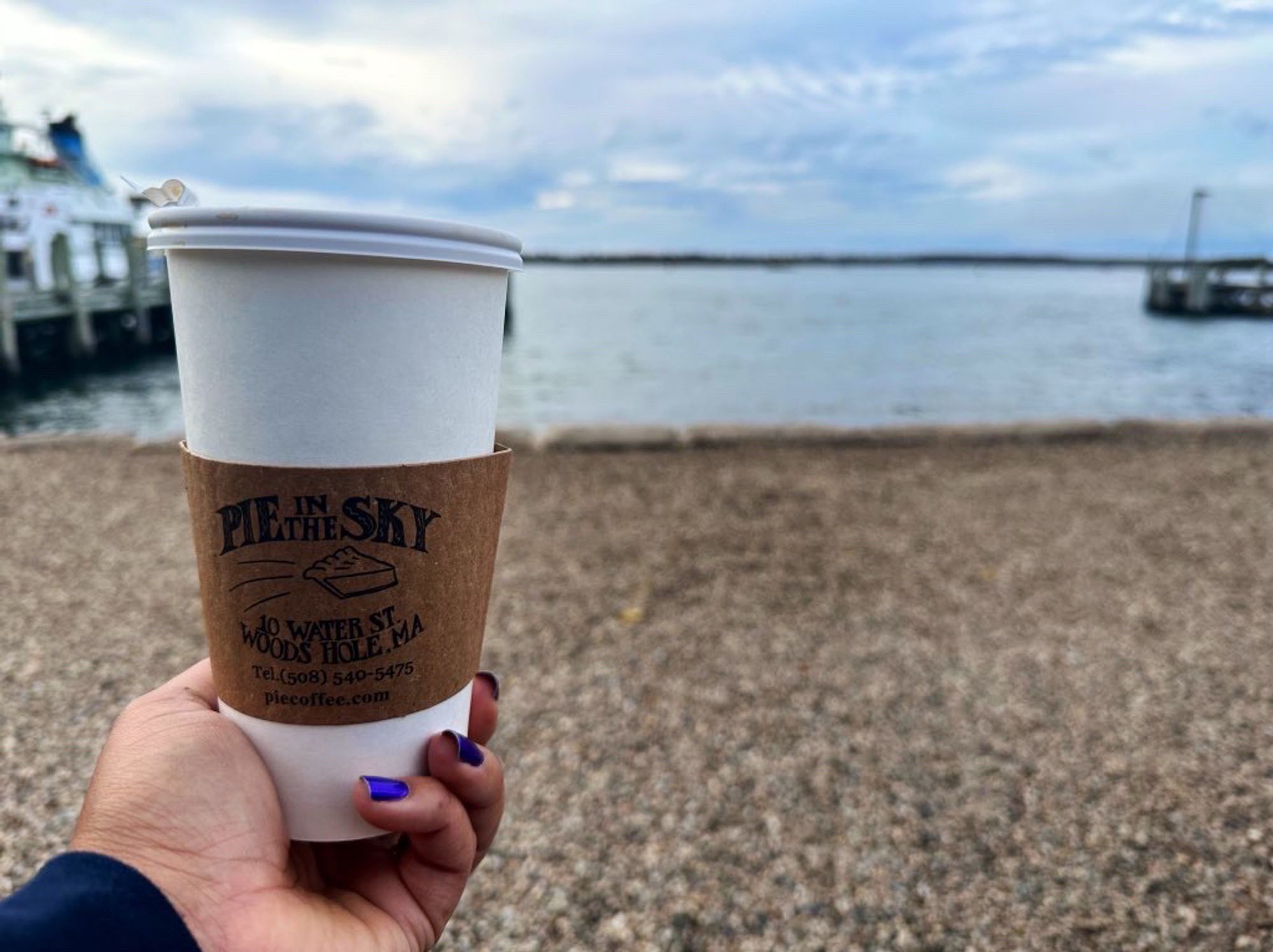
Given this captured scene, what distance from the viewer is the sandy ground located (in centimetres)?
272

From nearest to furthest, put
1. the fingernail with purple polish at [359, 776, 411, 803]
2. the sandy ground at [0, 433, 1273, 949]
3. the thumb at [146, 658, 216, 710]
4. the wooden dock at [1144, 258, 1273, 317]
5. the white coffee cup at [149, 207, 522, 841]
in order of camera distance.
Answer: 1. the white coffee cup at [149, 207, 522, 841]
2. the fingernail with purple polish at [359, 776, 411, 803]
3. the thumb at [146, 658, 216, 710]
4. the sandy ground at [0, 433, 1273, 949]
5. the wooden dock at [1144, 258, 1273, 317]

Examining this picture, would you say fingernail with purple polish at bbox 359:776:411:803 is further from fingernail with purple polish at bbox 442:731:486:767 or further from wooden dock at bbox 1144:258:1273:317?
wooden dock at bbox 1144:258:1273:317

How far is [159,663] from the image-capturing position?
419cm

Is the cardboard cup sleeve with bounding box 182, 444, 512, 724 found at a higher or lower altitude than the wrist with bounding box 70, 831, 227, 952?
higher

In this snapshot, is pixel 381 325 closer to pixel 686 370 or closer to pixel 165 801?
pixel 165 801

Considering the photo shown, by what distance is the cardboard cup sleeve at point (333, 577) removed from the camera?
3.70ft

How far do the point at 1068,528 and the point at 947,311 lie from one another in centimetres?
5798

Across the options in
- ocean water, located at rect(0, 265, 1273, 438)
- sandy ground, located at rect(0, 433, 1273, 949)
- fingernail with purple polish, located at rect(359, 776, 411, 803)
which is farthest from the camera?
ocean water, located at rect(0, 265, 1273, 438)

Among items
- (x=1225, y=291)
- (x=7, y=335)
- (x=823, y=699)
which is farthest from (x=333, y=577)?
(x=1225, y=291)

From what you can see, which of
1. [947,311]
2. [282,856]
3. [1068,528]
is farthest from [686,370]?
[947,311]

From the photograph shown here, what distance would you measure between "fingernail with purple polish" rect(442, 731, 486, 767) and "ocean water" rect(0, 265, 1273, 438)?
9.36 m

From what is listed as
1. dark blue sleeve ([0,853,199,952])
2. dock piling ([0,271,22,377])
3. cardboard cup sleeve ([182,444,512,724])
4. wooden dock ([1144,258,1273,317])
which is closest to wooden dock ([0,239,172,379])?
dock piling ([0,271,22,377])

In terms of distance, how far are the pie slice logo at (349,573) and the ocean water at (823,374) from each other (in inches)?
375

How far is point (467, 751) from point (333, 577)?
1.16 ft
